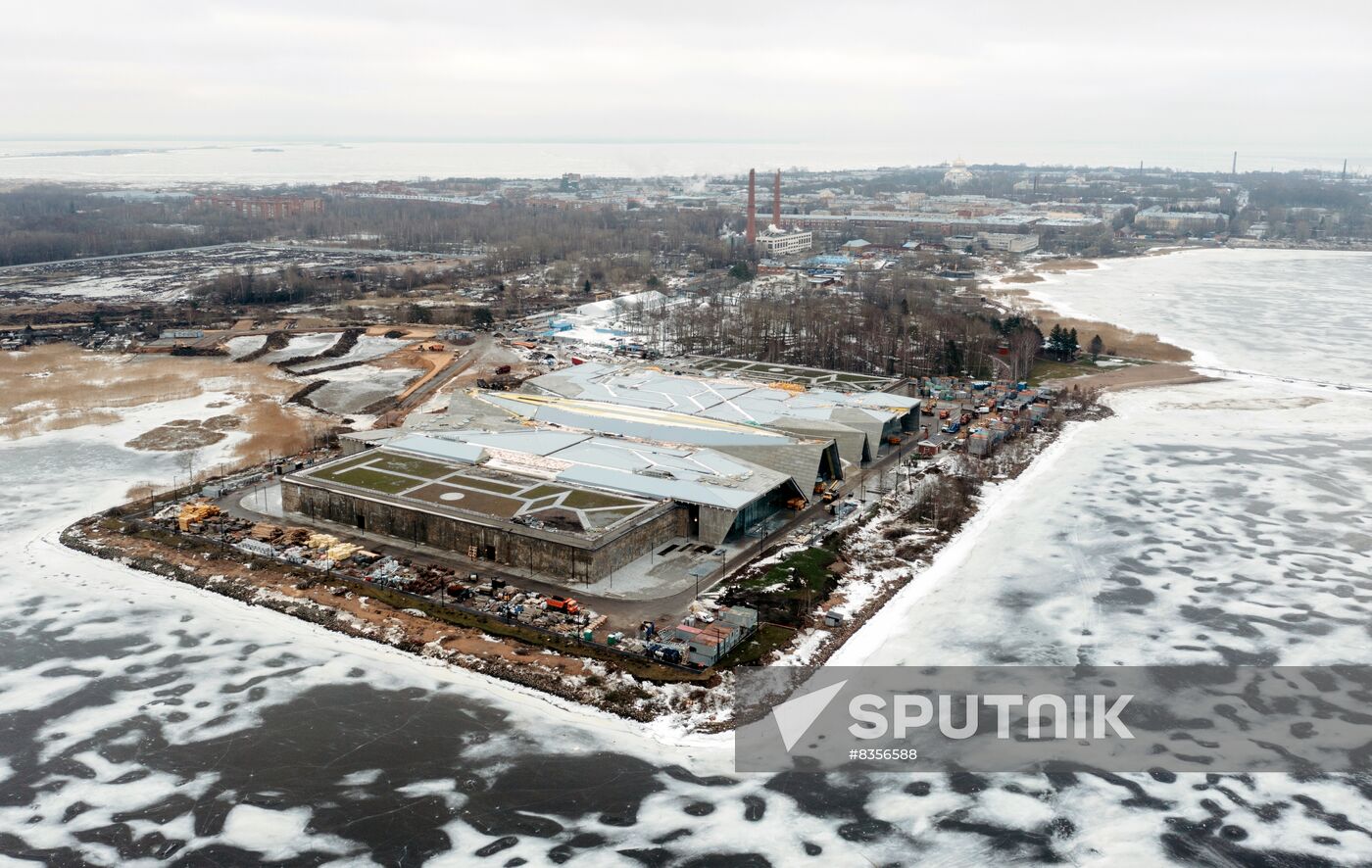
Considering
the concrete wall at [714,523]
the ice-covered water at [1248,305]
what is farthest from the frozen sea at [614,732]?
the ice-covered water at [1248,305]

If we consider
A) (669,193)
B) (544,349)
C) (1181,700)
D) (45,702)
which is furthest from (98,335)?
(669,193)

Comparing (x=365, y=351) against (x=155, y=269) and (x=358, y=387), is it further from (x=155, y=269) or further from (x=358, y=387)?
(x=155, y=269)

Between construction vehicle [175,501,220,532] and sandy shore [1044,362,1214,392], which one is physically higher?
sandy shore [1044,362,1214,392]

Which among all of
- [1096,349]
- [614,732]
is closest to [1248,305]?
[1096,349]

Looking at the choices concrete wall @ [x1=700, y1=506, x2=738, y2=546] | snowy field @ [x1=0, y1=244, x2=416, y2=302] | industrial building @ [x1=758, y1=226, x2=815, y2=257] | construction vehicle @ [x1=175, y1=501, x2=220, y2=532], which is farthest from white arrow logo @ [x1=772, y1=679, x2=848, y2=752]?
industrial building @ [x1=758, y1=226, x2=815, y2=257]

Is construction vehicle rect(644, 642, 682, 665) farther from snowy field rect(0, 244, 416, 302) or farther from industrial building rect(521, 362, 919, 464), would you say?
snowy field rect(0, 244, 416, 302)

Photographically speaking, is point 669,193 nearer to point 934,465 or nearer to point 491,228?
point 491,228

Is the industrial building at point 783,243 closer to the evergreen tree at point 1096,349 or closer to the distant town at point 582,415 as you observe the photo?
the distant town at point 582,415
